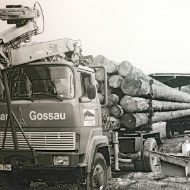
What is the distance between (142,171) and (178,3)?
3.64m

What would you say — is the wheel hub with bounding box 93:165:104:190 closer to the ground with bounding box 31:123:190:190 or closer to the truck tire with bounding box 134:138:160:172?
the ground with bounding box 31:123:190:190

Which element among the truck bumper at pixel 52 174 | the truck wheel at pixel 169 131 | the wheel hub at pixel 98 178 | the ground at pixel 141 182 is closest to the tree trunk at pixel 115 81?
the ground at pixel 141 182

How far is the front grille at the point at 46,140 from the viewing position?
4727 mm

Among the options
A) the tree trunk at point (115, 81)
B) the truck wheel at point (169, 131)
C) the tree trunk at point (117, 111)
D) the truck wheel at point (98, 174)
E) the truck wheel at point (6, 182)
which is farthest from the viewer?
the truck wheel at point (169, 131)

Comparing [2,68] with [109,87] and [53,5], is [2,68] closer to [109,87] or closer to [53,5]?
[53,5]

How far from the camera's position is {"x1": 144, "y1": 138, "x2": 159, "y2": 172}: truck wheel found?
7527 millimetres

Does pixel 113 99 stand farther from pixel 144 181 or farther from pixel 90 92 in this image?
pixel 90 92

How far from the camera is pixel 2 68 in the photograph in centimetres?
479

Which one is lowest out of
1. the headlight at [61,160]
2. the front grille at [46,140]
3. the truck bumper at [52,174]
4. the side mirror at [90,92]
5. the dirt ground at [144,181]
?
the dirt ground at [144,181]

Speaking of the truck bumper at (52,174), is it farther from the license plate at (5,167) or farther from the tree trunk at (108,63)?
the tree trunk at (108,63)

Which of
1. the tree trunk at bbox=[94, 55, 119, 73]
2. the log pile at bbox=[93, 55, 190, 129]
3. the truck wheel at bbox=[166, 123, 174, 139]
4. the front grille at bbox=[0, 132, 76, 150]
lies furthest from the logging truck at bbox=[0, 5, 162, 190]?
the truck wheel at bbox=[166, 123, 174, 139]

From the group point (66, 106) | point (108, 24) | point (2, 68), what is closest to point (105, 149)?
point (66, 106)

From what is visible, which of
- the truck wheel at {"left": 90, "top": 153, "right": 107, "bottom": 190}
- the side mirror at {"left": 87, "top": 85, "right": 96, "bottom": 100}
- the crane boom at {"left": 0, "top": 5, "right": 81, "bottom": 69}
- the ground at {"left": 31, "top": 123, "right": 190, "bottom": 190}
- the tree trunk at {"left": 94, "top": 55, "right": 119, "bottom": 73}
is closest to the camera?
the crane boom at {"left": 0, "top": 5, "right": 81, "bottom": 69}

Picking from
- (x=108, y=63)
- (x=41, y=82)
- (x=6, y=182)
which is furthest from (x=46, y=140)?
(x=108, y=63)
